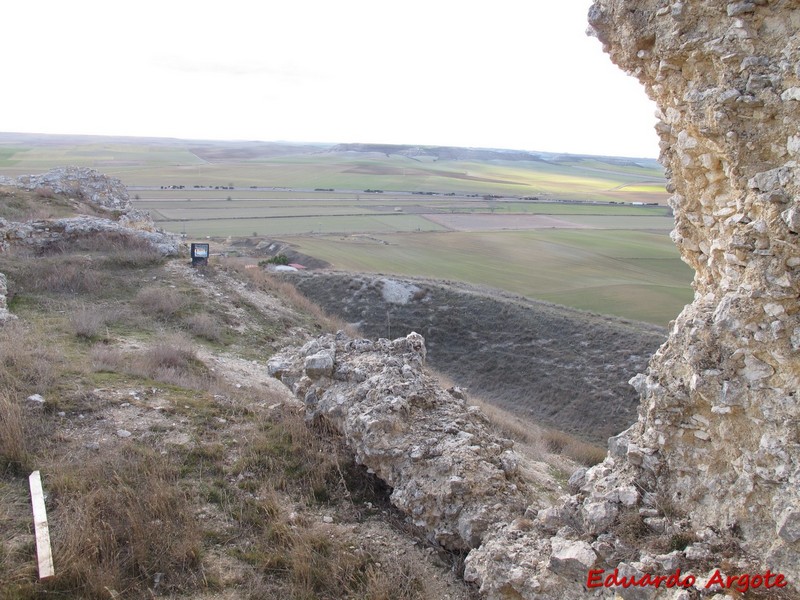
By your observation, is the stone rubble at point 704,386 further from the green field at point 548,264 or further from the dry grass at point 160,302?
the green field at point 548,264

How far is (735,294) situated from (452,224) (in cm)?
6179

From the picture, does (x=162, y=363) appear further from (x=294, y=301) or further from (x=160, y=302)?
(x=294, y=301)

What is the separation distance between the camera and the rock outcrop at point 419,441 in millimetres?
5516

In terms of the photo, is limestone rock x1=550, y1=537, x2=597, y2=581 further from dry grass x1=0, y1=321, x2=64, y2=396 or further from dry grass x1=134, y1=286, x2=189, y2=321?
dry grass x1=134, y1=286, x2=189, y2=321

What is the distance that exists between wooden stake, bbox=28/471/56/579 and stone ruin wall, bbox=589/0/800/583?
4.69 meters

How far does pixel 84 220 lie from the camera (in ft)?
63.3


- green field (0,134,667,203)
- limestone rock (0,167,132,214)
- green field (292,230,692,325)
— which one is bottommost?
green field (292,230,692,325)

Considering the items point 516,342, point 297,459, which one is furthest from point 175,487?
point 516,342

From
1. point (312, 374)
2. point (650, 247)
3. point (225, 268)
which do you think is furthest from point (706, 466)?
point (650, 247)

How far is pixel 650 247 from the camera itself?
54.8 metres

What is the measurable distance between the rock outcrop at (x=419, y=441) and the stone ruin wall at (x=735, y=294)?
144cm

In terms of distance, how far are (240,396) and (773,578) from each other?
704 cm

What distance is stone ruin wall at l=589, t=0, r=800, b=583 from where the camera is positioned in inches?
155

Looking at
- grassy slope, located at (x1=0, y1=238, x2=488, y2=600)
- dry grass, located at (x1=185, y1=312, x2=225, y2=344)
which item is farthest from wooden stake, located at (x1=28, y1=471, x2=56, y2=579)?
dry grass, located at (x1=185, y1=312, x2=225, y2=344)
